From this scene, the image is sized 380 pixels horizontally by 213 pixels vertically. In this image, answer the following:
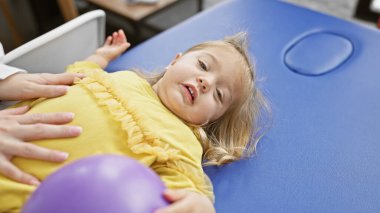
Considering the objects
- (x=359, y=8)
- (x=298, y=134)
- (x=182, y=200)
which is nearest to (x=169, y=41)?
(x=298, y=134)

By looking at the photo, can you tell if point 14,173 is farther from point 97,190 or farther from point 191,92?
point 191,92

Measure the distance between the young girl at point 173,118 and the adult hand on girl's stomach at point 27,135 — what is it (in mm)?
15

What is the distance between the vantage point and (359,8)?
228 cm

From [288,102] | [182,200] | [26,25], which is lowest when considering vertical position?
[26,25]

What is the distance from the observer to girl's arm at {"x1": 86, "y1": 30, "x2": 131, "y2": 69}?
3.65 feet

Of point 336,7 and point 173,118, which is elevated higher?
point 173,118

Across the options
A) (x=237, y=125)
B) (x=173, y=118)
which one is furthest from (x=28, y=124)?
(x=237, y=125)

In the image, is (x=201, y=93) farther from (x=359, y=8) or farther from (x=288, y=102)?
(x=359, y=8)

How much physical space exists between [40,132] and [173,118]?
0.97ft

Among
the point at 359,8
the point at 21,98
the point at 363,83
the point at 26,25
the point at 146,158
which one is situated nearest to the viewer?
the point at 146,158

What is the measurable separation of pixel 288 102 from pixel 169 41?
48 cm

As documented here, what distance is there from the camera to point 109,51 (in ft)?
3.74

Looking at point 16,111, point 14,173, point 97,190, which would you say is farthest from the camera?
point 16,111

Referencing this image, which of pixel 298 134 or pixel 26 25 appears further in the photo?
pixel 26 25
